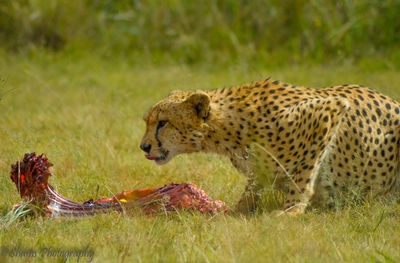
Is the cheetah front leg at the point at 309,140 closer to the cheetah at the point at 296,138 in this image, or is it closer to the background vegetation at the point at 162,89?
the cheetah at the point at 296,138

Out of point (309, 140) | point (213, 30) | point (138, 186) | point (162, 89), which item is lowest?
point (138, 186)

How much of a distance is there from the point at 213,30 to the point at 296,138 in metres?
5.66

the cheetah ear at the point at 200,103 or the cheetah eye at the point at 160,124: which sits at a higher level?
the cheetah ear at the point at 200,103

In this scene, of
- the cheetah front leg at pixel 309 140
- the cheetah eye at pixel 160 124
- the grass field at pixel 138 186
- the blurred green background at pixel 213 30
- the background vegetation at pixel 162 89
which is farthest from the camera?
the blurred green background at pixel 213 30

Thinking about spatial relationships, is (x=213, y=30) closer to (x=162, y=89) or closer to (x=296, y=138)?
(x=162, y=89)

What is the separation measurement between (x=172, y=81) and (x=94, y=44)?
7.95 feet

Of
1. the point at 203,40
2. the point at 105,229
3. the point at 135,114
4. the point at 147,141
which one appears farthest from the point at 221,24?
the point at 105,229

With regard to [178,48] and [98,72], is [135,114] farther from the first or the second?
[178,48]

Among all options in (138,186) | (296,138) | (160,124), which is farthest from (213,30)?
(296,138)

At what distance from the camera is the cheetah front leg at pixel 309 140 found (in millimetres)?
3016

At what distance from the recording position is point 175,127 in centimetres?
324

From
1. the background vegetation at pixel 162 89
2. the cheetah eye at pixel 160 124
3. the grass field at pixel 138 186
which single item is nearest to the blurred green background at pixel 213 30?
the background vegetation at pixel 162 89

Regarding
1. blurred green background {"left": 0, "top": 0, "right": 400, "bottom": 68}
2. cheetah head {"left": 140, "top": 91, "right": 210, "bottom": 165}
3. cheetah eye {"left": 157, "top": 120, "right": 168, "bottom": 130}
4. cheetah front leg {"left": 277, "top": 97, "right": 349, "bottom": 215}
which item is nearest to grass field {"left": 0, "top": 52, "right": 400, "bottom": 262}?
cheetah front leg {"left": 277, "top": 97, "right": 349, "bottom": 215}

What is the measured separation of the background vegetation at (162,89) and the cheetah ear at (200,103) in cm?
52
